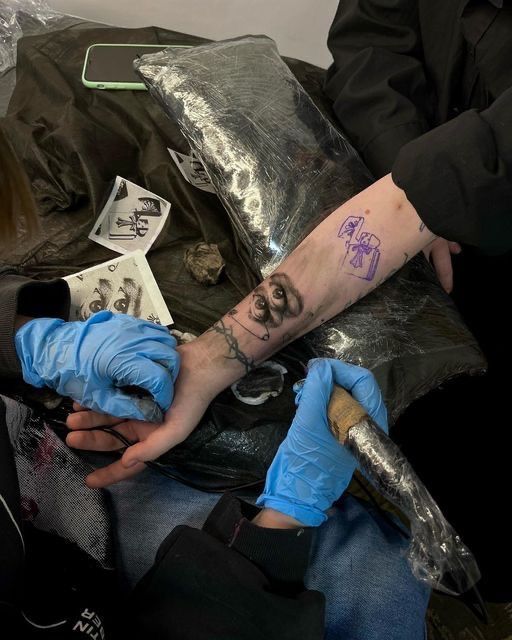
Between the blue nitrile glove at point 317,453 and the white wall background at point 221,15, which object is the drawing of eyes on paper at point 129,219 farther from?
the white wall background at point 221,15

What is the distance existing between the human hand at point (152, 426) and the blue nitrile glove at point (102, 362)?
28 millimetres

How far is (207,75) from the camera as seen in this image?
1.08 metres

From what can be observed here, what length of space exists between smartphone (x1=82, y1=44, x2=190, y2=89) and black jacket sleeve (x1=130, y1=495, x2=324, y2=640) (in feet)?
3.24

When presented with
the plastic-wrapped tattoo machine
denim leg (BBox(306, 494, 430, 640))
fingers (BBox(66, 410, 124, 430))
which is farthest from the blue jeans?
the plastic-wrapped tattoo machine

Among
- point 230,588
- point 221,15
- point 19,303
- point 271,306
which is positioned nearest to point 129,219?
point 19,303

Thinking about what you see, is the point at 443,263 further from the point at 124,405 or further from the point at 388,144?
the point at 124,405

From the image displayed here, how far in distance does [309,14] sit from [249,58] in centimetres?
77

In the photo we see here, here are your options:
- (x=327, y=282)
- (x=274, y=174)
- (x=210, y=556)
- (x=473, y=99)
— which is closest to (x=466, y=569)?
(x=210, y=556)

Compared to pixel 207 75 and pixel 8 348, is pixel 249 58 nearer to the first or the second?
pixel 207 75

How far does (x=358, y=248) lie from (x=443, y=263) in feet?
0.89

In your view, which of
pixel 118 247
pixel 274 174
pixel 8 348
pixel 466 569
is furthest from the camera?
pixel 118 247

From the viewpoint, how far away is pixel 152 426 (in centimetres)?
93

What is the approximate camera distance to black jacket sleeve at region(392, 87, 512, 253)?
0.75m

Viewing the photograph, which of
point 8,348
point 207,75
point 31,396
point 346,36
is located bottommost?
point 31,396
